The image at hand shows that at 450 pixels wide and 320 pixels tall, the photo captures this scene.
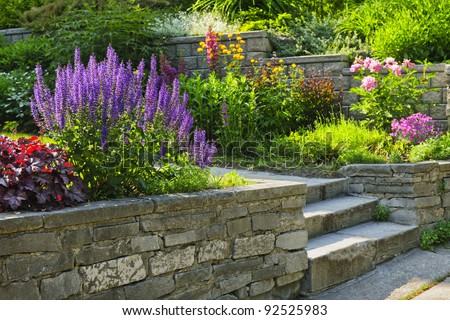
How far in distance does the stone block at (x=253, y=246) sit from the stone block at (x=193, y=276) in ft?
0.85

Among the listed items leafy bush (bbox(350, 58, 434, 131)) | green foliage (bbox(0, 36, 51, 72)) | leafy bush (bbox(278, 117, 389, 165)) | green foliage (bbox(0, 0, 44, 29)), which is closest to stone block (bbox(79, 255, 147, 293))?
leafy bush (bbox(278, 117, 389, 165))

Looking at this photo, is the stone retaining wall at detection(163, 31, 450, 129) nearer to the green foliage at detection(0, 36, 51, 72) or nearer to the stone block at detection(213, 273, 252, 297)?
the green foliage at detection(0, 36, 51, 72)

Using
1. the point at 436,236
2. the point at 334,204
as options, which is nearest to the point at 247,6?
the point at 334,204

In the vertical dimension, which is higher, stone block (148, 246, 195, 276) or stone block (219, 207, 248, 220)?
stone block (219, 207, 248, 220)

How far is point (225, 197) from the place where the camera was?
13.9 feet

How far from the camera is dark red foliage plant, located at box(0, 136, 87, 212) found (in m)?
3.48

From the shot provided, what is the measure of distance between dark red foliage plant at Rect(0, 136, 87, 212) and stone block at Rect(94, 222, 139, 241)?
0.67 ft

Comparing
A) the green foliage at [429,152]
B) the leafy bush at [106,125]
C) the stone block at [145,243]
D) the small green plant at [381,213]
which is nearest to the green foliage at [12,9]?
the green foliage at [429,152]

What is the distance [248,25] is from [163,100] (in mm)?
5362

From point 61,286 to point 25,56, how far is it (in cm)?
667

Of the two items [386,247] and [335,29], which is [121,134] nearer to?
[386,247]

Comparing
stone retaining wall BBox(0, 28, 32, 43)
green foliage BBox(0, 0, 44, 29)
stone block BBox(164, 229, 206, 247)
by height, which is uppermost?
green foliage BBox(0, 0, 44, 29)

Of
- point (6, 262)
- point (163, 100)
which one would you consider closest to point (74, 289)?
point (6, 262)

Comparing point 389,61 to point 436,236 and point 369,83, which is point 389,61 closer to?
point 369,83
